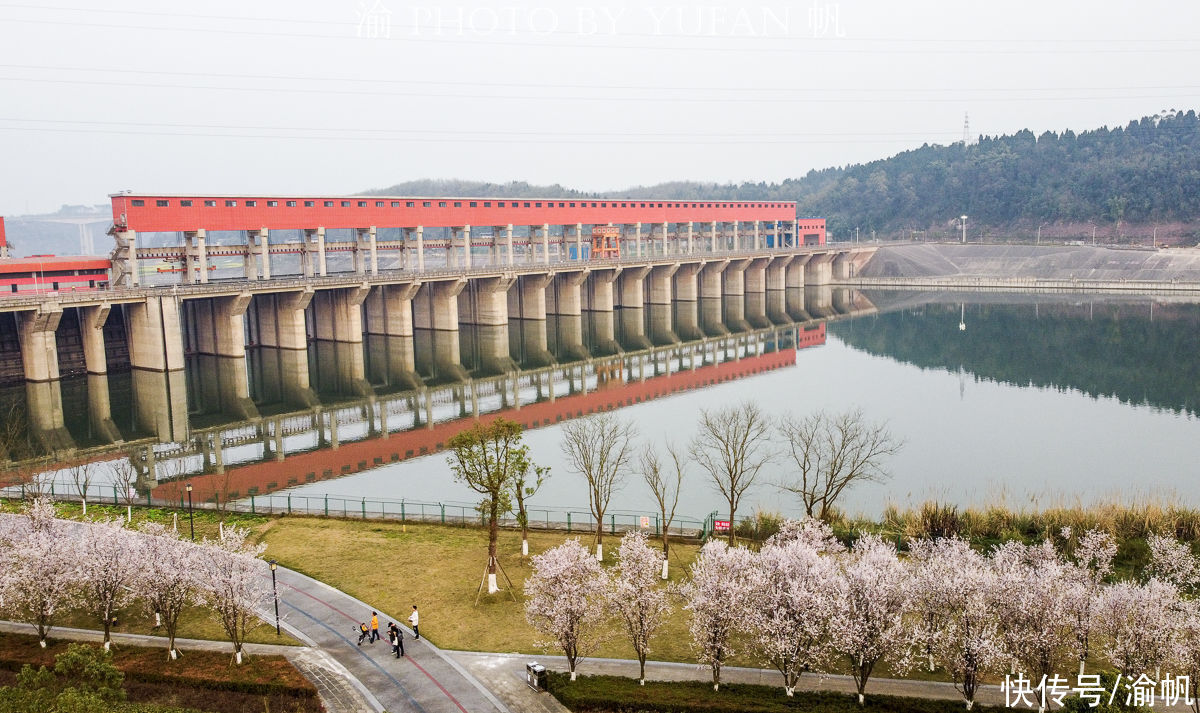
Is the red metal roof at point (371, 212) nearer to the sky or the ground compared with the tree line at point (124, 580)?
nearer to the sky

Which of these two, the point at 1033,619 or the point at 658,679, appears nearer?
the point at 1033,619

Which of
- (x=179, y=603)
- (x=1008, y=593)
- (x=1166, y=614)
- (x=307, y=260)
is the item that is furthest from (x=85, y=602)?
(x=307, y=260)

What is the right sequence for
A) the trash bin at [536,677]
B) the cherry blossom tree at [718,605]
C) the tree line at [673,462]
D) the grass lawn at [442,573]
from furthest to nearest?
the tree line at [673,462]
the grass lawn at [442,573]
the cherry blossom tree at [718,605]
the trash bin at [536,677]

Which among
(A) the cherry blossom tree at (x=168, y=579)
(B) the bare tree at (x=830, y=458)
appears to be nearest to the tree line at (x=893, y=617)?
(A) the cherry blossom tree at (x=168, y=579)

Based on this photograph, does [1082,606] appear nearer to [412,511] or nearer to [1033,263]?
[412,511]

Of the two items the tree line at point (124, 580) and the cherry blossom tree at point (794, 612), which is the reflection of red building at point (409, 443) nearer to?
the tree line at point (124, 580)

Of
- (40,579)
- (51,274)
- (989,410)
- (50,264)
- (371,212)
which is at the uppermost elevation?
(371,212)

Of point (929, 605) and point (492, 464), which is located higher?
point (492, 464)

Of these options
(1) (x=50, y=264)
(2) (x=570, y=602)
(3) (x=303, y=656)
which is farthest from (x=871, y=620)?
(1) (x=50, y=264)
